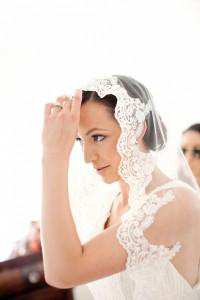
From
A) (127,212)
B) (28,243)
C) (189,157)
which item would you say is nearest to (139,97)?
(127,212)

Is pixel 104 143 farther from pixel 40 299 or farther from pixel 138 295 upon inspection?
pixel 40 299

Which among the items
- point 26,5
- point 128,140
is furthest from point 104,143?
point 26,5

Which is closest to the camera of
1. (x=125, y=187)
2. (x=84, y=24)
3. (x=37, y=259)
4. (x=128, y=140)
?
(x=128, y=140)

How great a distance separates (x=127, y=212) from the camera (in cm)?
94

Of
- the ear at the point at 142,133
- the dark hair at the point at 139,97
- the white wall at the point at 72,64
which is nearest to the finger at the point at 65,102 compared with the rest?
the dark hair at the point at 139,97

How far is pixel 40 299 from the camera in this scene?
1847 mm

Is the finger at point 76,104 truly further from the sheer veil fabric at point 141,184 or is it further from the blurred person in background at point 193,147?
the blurred person in background at point 193,147

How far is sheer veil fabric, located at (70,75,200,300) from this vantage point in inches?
33.4

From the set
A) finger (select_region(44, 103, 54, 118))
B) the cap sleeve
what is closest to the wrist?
finger (select_region(44, 103, 54, 118))

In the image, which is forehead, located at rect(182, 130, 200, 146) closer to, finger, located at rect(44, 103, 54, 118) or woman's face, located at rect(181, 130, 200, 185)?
woman's face, located at rect(181, 130, 200, 185)

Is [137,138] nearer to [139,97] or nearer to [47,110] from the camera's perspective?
[139,97]

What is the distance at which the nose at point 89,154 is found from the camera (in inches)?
39.5

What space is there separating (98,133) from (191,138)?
1333 millimetres

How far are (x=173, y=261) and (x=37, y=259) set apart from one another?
110 cm
